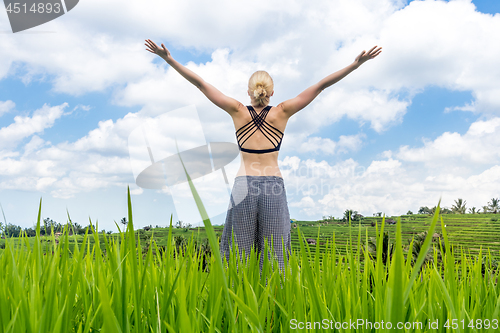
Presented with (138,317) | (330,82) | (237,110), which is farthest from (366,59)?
(138,317)

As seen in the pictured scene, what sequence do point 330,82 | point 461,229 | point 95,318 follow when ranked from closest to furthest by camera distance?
point 95,318
point 330,82
point 461,229

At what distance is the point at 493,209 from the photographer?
942 inches

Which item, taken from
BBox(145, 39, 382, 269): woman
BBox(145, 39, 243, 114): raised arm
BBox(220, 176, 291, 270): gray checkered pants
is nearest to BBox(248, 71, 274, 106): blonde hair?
BBox(145, 39, 382, 269): woman

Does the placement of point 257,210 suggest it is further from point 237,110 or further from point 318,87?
point 318,87

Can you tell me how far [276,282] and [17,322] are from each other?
88 cm

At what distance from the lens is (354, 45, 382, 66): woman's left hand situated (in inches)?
124

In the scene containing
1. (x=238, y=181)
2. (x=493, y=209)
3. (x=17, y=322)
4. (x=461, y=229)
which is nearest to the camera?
(x=17, y=322)

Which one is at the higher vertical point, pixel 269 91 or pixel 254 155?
pixel 269 91

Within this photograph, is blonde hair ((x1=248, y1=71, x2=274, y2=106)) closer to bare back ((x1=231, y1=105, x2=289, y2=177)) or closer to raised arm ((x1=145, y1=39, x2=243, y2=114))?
bare back ((x1=231, y1=105, x2=289, y2=177))

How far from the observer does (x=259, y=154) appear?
10.3ft

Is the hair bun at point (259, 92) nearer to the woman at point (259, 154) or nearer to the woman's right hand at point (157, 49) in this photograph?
the woman at point (259, 154)

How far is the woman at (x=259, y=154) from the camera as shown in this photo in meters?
3.05

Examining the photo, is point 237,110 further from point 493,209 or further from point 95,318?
point 493,209

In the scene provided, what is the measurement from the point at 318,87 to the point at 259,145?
89 centimetres
